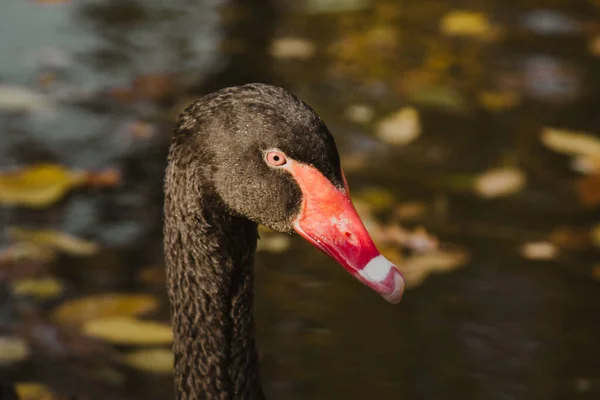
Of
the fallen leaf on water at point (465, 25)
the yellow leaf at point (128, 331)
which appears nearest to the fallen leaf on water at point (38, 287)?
the yellow leaf at point (128, 331)

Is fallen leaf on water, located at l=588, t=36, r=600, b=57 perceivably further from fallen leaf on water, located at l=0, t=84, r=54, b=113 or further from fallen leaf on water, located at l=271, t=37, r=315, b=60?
fallen leaf on water, located at l=0, t=84, r=54, b=113

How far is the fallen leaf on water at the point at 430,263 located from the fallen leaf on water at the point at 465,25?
6.37ft

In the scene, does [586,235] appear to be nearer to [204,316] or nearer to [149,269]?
[149,269]

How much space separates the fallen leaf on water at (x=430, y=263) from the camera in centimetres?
350

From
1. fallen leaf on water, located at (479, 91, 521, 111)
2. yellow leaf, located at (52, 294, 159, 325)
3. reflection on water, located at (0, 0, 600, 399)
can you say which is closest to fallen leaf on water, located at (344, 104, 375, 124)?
reflection on water, located at (0, 0, 600, 399)

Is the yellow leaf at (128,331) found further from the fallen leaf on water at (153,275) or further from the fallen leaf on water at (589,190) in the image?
the fallen leaf on water at (589,190)

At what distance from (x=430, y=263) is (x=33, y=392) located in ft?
4.65

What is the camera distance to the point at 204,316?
2.38 meters

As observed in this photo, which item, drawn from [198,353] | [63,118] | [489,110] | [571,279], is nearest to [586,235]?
[571,279]

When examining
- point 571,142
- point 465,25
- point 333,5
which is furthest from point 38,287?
point 465,25

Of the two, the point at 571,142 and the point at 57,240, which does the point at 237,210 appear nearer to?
the point at 57,240

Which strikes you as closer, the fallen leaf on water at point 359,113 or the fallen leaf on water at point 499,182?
the fallen leaf on water at point 499,182

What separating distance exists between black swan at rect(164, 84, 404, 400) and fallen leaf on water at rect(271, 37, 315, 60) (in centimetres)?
265

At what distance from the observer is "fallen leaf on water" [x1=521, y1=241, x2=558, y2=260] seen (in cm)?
360
